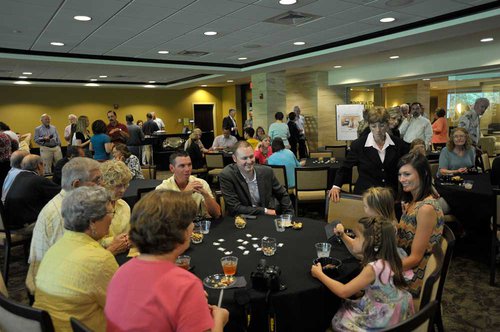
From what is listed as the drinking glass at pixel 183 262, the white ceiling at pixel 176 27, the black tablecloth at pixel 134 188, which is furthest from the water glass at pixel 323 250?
the white ceiling at pixel 176 27

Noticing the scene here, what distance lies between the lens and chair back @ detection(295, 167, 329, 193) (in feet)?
16.9

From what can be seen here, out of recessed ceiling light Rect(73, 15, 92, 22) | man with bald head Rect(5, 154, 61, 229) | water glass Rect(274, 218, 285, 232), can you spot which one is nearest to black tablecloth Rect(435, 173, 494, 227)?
water glass Rect(274, 218, 285, 232)

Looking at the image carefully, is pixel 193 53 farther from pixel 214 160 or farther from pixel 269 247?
pixel 269 247

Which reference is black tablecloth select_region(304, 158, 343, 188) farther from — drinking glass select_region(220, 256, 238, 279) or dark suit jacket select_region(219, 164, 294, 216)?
drinking glass select_region(220, 256, 238, 279)

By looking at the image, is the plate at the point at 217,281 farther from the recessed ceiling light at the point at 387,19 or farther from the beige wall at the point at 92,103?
the beige wall at the point at 92,103

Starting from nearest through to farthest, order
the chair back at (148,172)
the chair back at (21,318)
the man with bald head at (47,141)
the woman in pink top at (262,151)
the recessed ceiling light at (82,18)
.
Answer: the chair back at (21,318) < the recessed ceiling light at (82,18) < the chair back at (148,172) < the woman in pink top at (262,151) < the man with bald head at (47,141)

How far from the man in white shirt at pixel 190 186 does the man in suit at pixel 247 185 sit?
23 centimetres

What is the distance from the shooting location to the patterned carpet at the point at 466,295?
115 inches

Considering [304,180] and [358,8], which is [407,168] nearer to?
[304,180]

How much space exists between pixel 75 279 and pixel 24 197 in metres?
2.86

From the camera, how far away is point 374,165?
3324mm

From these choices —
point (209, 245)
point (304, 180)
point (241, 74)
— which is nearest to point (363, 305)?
point (209, 245)

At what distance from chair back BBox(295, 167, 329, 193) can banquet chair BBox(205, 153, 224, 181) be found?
278cm

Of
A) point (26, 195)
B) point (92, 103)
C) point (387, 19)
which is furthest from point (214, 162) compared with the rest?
point (92, 103)
